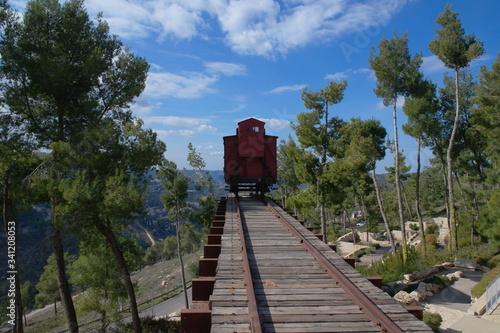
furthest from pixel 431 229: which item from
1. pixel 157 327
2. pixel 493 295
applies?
pixel 157 327

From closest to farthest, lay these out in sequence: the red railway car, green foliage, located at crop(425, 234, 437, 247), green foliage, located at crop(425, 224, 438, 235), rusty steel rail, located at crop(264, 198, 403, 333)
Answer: rusty steel rail, located at crop(264, 198, 403, 333) → the red railway car → green foliage, located at crop(425, 234, 437, 247) → green foliage, located at crop(425, 224, 438, 235)

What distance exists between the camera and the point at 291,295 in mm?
4379

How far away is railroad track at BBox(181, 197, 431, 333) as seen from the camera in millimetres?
3486

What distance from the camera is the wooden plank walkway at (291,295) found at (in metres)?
3.52

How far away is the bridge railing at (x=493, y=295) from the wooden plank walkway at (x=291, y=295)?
7.73 metres

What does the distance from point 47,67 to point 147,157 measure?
4392mm

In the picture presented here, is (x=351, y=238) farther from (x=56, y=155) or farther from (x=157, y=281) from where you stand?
(x=56, y=155)

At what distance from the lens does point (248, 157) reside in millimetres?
16859

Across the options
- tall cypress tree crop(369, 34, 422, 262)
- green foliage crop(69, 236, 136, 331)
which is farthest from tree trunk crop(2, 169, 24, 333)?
tall cypress tree crop(369, 34, 422, 262)

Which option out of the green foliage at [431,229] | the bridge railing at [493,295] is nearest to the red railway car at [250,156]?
the bridge railing at [493,295]

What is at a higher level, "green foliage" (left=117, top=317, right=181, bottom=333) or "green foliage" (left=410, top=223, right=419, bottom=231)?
"green foliage" (left=410, top=223, right=419, bottom=231)

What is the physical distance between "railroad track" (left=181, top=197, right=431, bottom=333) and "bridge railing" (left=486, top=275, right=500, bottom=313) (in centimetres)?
779

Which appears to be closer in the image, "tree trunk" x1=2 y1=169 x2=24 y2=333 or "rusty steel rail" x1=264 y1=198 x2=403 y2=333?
"rusty steel rail" x1=264 y1=198 x2=403 y2=333

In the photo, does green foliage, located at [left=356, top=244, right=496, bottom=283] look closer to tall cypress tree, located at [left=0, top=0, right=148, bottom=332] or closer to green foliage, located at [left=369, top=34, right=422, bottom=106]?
green foliage, located at [left=369, top=34, right=422, bottom=106]
